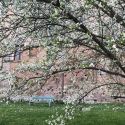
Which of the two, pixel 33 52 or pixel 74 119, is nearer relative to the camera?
pixel 33 52

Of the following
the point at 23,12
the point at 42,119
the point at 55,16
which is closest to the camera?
the point at 55,16

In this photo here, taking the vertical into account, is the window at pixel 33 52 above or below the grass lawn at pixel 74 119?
above

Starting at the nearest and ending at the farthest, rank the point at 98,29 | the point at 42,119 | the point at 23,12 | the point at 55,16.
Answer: the point at 55,16 → the point at 23,12 → the point at 98,29 → the point at 42,119

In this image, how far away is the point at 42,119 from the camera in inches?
Answer: 613

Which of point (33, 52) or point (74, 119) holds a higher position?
point (33, 52)

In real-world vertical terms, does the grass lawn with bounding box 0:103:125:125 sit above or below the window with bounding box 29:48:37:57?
below

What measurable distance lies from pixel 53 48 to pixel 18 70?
3.25 ft

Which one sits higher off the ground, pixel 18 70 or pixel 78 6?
pixel 78 6

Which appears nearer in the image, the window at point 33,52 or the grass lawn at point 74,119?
the window at point 33,52

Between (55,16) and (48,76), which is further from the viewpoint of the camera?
(48,76)

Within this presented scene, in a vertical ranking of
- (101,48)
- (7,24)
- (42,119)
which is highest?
(7,24)

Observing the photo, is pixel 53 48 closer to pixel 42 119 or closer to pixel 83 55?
pixel 83 55

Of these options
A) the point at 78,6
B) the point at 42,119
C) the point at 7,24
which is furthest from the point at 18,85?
the point at 42,119

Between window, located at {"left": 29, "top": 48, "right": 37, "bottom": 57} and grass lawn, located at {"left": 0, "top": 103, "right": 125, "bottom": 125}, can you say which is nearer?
window, located at {"left": 29, "top": 48, "right": 37, "bottom": 57}
